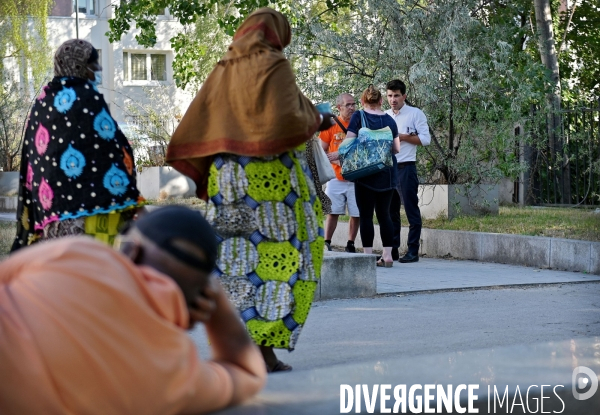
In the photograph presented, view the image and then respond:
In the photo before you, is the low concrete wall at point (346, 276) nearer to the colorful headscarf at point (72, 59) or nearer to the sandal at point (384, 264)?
the sandal at point (384, 264)

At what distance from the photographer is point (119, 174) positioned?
5109 millimetres

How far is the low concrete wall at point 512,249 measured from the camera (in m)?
9.86

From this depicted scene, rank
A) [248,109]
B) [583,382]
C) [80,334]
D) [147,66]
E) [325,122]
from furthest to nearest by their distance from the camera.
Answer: [147,66] < [325,122] < [248,109] < [583,382] < [80,334]

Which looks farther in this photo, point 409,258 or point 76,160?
point 409,258

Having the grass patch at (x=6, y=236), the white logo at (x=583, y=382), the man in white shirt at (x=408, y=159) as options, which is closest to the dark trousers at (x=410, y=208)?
the man in white shirt at (x=408, y=159)

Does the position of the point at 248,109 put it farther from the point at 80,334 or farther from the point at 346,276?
the point at 80,334

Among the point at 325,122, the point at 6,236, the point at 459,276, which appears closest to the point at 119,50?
the point at 6,236

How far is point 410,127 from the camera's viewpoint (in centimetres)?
1059

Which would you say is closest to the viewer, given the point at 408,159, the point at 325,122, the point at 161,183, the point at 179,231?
the point at 179,231

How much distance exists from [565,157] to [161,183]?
1017 centimetres

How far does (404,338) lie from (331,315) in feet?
3.22

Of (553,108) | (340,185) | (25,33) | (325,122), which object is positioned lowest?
Answer: (340,185)

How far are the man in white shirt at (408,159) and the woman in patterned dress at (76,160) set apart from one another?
19.0 feet

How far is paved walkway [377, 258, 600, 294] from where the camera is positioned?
8703 mm
